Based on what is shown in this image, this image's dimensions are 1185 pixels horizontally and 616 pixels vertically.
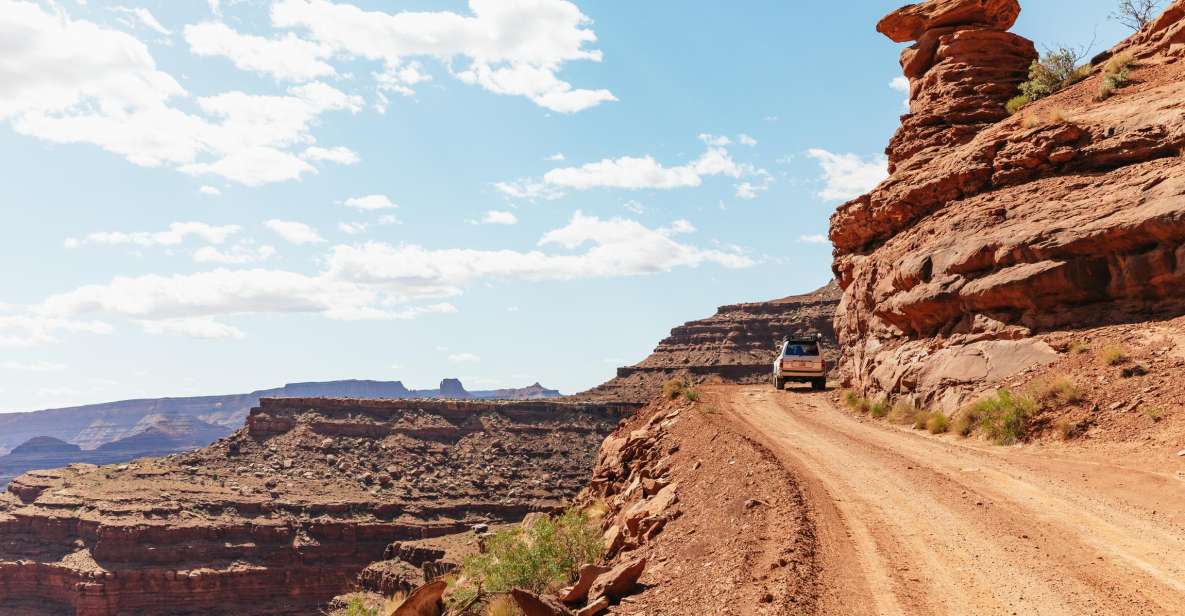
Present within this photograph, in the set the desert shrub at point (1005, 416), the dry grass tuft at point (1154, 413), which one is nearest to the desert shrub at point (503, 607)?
the desert shrub at point (1005, 416)

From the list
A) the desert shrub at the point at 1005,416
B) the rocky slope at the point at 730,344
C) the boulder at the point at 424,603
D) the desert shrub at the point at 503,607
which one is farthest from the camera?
the rocky slope at the point at 730,344

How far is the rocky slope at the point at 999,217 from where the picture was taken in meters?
18.1

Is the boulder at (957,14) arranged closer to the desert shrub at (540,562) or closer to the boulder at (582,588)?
the desert shrub at (540,562)

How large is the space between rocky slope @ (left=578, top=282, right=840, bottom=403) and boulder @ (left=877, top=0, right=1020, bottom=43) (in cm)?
7828

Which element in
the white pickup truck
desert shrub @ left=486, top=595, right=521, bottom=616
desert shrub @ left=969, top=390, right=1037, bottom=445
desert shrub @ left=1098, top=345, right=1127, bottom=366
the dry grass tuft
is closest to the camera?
desert shrub @ left=486, top=595, right=521, bottom=616

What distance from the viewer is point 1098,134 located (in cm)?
2109

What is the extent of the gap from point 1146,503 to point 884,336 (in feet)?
49.9

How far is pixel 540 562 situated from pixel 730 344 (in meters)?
116

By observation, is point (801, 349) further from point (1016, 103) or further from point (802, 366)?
point (1016, 103)

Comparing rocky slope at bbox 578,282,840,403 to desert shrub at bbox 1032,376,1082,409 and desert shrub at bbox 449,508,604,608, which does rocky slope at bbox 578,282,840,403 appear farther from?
desert shrub at bbox 449,508,604,608

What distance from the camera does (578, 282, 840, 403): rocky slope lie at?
117 m

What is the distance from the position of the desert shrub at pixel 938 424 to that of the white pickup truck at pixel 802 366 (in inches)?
521

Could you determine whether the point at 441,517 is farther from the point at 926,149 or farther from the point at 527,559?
the point at 527,559

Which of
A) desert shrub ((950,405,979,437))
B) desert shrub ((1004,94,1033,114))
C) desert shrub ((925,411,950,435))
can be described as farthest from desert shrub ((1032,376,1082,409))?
desert shrub ((1004,94,1033,114))
